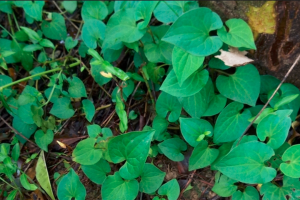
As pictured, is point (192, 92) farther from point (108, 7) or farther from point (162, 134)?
point (108, 7)

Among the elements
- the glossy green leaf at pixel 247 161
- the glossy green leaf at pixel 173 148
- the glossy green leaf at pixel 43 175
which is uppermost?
the glossy green leaf at pixel 247 161

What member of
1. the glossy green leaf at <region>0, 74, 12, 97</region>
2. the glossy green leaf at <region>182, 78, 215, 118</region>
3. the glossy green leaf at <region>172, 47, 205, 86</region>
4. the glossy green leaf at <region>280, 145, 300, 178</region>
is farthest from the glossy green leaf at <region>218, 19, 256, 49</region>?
the glossy green leaf at <region>0, 74, 12, 97</region>

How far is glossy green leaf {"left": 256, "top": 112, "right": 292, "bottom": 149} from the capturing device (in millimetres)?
1257

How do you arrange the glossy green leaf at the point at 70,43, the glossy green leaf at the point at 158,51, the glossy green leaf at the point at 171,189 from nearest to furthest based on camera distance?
the glossy green leaf at the point at 171,189 → the glossy green leaf at the point at 158,51 → the glossy green leaf at the point at 70,43

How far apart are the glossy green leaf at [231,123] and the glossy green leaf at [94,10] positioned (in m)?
1.08

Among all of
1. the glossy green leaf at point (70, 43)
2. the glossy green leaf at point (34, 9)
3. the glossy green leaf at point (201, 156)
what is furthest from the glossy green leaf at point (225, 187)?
the glossy green leaf at point (34, 9)

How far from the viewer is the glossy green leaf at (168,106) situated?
4.88ft

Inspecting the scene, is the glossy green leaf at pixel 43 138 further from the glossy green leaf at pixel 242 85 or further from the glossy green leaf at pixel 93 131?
the glossy green leaf at pixel 242 85

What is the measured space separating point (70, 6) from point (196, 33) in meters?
1.18

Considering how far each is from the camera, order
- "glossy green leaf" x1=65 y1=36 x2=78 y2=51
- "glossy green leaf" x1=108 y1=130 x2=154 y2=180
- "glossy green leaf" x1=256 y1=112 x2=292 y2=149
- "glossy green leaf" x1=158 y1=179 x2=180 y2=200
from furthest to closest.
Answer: "glossy green leaf" x1=65 y1=36 x2=78 y2=51 < "glossy green leaf" x1=158 y1=179 x2=180 y2=200 < "glossy green leaf" x1=256 y1=112 x2=292 y2=149 < "glossy green leaf" x1=108 y1=130 x2=154 y2=180

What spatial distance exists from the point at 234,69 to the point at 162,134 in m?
0.60

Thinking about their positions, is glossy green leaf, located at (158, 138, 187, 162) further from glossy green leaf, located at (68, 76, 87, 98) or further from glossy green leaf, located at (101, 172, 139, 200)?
glossy green leaf, located at (68, 76, 87, 98)

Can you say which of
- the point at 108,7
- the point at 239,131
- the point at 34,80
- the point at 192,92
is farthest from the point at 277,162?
the point at 34,80

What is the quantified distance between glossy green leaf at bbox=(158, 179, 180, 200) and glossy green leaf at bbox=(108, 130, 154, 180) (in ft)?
0.80
